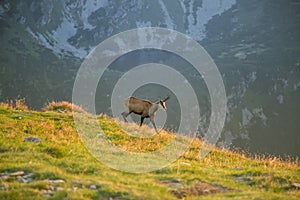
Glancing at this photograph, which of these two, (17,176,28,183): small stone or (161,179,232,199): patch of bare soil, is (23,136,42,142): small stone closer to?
(17,176,28,183): small stone

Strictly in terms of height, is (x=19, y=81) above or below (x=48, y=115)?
above

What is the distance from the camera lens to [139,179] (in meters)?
11.0

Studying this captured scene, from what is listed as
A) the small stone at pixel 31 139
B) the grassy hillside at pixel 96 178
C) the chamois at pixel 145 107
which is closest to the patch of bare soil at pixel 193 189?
the grassy hillside at pixel 96 178

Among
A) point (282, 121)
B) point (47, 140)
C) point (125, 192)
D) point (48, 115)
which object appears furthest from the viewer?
point (282, 121)

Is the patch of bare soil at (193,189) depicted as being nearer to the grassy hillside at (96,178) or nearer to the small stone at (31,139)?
the grassy hillside at (96,178)

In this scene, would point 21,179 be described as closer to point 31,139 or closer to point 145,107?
point 31,139

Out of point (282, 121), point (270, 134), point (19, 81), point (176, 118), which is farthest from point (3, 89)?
point (282, 121)

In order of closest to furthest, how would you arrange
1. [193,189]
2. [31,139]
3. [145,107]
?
[193,189], [31,139], [145,107]

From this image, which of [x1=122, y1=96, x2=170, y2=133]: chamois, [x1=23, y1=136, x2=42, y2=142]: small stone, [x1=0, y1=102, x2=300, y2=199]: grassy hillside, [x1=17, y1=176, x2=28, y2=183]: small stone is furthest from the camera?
[x1=122, y1=96, x2=170, y2=133]: chamois

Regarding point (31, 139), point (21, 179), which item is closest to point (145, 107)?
point (31, 139)

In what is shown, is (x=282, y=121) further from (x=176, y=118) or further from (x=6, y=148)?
(x=6, y=148)

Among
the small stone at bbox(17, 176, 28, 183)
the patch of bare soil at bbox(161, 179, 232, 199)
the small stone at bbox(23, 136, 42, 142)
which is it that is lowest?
the patch of bare soil at bbox(161, 179, 232, 199)

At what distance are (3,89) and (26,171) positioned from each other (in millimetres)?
164833

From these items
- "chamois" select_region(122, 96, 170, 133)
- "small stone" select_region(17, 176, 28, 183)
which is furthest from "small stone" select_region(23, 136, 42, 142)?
"chamois" select_region(122, 96, 170, 133)
